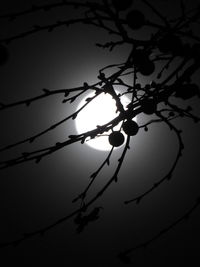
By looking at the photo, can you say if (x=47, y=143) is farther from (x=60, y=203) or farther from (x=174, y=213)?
(x=174, y=213)

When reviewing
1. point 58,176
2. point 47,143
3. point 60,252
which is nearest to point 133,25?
point 47,143

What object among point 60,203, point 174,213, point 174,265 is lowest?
point 174,265

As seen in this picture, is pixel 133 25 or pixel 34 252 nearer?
pixel 133 25

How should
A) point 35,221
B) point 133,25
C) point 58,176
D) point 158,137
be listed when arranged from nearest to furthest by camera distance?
point 133,25 < point 158,137 < point 58,176 < point 35,221

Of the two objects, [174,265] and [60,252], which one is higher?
[60,252]

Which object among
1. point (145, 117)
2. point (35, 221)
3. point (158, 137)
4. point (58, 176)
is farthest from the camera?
point (35, 221)

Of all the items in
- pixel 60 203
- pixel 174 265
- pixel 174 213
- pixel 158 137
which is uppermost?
pixel 60 203

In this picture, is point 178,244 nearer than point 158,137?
No

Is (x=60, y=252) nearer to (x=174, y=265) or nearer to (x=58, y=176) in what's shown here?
(x=58, y=176)

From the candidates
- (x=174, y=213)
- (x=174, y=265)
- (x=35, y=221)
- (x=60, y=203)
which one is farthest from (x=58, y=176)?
(x=174, y=265)
